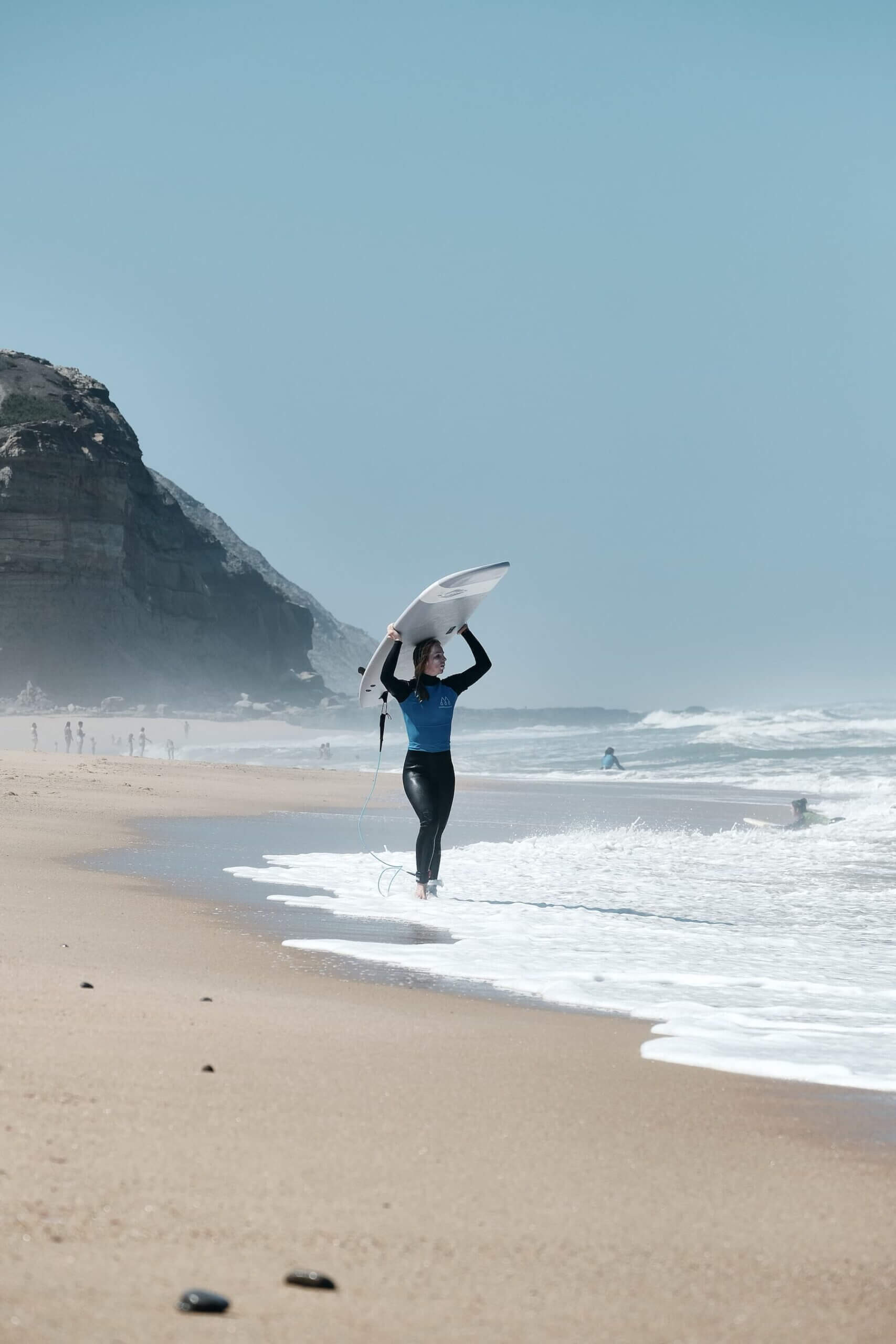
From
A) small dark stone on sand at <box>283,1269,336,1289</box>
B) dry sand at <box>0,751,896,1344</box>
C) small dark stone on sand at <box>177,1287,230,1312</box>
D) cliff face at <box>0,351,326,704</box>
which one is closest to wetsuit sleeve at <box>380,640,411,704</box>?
dry sand at <box>0,751,896,1344</box>

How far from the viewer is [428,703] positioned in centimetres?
840

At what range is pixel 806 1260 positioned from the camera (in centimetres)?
218

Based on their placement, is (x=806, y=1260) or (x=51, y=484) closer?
(x=806, y=1260)

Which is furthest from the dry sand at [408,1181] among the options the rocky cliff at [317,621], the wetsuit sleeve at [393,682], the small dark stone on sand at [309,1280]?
the rocky cliff at [317,621]

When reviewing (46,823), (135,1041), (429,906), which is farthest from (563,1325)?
(46,823)

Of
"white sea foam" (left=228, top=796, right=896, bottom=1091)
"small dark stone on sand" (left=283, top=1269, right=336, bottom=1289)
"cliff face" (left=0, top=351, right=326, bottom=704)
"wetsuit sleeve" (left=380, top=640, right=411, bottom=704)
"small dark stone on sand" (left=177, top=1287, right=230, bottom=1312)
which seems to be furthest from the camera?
"cliff face" (left=0, top=351, right=326, bottom=704)

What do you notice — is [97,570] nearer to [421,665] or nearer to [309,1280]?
[421,665]

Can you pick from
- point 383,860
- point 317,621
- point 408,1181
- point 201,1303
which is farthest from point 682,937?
point 317,621

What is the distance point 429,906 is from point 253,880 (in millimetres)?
1776

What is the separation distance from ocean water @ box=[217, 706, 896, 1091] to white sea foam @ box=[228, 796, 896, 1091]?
18 millimetres

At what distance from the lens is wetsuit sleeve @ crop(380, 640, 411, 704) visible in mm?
8328

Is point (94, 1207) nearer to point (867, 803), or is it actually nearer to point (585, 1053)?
point (585, 1053)

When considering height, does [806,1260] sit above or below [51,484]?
below

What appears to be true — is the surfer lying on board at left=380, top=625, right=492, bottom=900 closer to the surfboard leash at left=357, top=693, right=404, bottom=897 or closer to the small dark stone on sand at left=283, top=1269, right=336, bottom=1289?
the surfboard leash at left=357, top=693, right=404, bottom=897
